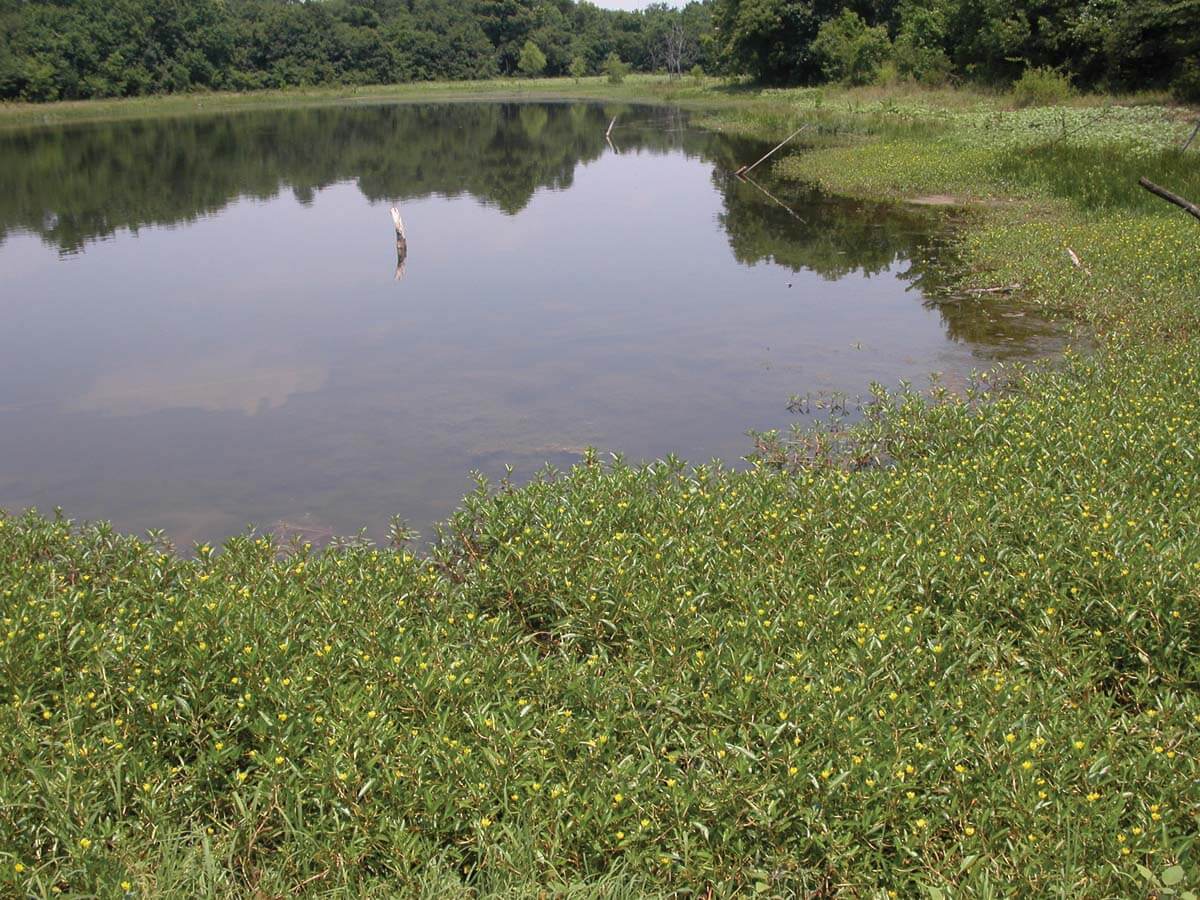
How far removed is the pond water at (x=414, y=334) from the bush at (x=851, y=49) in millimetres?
28870

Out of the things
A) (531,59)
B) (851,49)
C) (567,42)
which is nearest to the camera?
(851,49)

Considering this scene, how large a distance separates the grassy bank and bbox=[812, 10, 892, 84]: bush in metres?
52.2

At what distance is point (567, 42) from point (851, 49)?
6215 centimetres

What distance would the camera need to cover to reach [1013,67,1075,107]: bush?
37812mm

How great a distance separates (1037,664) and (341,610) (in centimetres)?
359

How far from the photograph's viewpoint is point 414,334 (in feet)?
50.1

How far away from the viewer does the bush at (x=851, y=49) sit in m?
55.0

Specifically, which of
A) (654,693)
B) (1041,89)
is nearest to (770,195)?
(1041,89)

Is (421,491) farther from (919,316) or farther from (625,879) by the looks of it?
(919,316)

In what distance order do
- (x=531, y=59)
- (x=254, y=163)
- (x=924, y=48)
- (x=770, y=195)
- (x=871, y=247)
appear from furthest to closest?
(x=531, y=59)
(x=924, y=48)
(x=254, y=163)
(x=770, y=195)
(x=871, y=247)

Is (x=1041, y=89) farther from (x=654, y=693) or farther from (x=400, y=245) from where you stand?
(x=654, y=693)

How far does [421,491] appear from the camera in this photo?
951 centimetres

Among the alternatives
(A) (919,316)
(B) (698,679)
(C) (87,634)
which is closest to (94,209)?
(A) (919,316)

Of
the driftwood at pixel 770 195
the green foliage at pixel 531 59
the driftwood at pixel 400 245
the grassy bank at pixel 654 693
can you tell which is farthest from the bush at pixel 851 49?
the grassy bank at pixel 654 693
